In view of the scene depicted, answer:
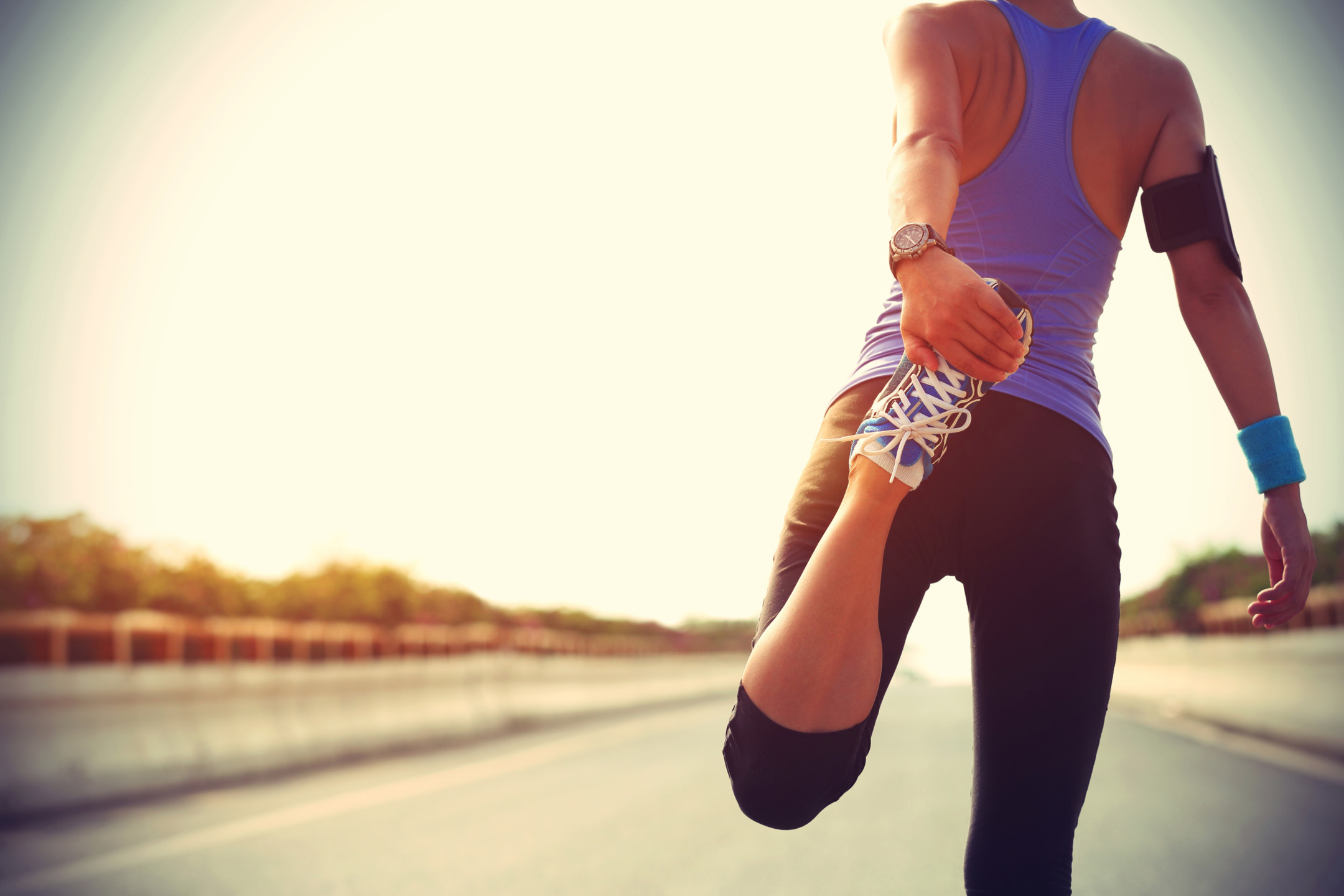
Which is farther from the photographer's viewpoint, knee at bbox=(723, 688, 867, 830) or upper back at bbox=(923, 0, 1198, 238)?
upper back at bbox=(923, 0, 1198, 238)

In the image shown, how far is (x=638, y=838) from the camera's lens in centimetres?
629

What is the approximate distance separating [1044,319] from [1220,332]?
41 centimetres

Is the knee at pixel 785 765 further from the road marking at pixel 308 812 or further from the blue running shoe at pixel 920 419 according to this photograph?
the road marking at pixel 308 812

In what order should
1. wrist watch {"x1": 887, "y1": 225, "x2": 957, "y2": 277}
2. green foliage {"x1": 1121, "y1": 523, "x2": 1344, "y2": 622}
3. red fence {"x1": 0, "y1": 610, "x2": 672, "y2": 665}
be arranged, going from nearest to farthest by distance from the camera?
wrist watch {"x1": 887, "y1": 225, "x2": 957, "y2": 277}
red fence {"x1": 0, "y1": 610, "x2": 672, "y2": 665}
green foliage {"x1": 1121, "y1": 523, "x2": 1344, "y2": 622}

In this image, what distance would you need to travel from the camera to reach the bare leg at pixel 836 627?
181cm

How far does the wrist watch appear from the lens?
177cm

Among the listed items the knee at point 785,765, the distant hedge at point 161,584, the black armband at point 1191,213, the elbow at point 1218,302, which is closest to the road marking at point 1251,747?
the elbow at point 1218,302

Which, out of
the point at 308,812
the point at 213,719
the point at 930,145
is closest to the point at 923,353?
the point at 930,145

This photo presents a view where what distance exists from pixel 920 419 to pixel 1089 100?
0.77 m

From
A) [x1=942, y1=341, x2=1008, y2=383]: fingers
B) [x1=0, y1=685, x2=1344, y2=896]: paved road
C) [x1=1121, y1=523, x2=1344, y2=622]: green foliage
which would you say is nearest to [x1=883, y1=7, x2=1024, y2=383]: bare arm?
[x1=942, y1=341, x2=1008, y2=383]: fingers

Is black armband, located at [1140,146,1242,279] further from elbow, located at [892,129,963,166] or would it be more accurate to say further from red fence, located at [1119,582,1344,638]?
red fence, located at [1119,582,1344,638]

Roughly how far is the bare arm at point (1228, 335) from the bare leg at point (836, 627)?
839mm

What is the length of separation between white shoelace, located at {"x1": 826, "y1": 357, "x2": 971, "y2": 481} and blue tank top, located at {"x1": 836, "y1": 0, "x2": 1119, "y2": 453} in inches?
8.5

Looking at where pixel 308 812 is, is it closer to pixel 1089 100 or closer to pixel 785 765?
pixel 785 765
